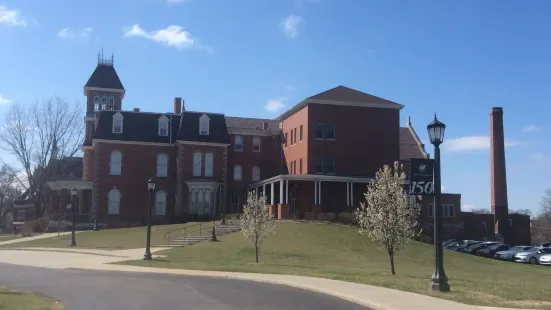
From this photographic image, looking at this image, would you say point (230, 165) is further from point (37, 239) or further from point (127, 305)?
point (127, 305)

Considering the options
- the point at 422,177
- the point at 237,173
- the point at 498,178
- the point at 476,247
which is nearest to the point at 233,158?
the point at 237,173

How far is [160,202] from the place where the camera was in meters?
59.8

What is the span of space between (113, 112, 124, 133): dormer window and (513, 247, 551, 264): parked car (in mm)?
39718

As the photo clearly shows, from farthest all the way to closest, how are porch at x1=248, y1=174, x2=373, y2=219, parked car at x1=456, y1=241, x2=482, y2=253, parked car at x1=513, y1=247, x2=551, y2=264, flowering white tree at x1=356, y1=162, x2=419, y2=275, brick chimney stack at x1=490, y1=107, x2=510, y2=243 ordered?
brick chimney stack at x1=490, y1=107, x2=510, y2=243, parked car at x1=456, y1=241, x2=482, y2=253, porch at x1=248, y1=174, x2=373, y2=219, parked car at x1=513, y1=247, x2=551, y2=264, flowering white tree at x1=356, y1=162, x2=419, y2=275

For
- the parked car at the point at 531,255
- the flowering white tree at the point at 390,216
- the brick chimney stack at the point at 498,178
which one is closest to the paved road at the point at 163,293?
the flowering white tree at the point at 390,216

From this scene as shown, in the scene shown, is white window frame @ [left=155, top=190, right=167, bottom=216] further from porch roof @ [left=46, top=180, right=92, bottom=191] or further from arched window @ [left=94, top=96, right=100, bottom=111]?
arched window @ [left=94, top=96, right=100, bottom=111]

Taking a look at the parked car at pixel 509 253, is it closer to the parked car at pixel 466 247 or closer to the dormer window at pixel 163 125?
the parked car at pixel 466 247

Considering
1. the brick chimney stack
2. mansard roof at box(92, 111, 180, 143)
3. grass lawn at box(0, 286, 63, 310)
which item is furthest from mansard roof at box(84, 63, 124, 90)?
grass lawn at box(0, 286, 63, 310)

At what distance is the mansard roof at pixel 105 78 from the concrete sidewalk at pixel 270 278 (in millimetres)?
35443

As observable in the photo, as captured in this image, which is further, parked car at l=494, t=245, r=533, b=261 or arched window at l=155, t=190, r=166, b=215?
arched window at l=155, t=190, r=166, b=215

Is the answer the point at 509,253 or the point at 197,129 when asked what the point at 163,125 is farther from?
the point at 509,253

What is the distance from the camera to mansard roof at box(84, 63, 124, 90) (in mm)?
70819

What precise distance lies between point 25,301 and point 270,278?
27.3 feet

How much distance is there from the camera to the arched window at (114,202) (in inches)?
2292
